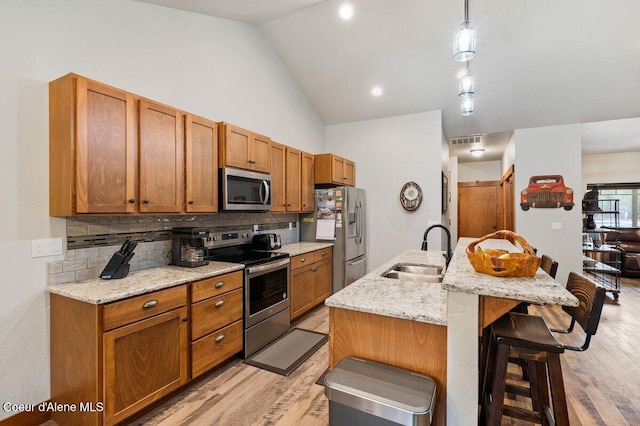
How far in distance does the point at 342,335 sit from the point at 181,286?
4.14ft

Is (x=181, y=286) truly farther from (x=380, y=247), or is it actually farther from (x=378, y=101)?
(x=378, y=101)

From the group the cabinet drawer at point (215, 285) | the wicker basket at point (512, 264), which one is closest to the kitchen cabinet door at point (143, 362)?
Answer: the cabinet drawer at point (215, 285)

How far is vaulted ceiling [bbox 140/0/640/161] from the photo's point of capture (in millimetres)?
3242

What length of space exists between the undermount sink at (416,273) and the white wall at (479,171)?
6289 mm

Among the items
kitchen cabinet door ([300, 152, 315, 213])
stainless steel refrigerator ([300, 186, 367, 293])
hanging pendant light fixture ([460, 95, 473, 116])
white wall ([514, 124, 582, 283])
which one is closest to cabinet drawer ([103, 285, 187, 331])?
kitchen cabinet door ([300, 152, 315, 213])

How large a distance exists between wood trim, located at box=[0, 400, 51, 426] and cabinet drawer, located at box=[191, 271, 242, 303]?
1.12 meters

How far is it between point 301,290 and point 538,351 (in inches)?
102

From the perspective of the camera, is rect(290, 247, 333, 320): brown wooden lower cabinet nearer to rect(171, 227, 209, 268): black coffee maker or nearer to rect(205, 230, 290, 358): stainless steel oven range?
rect(205, 230, 290, 358): stainless steel oven range

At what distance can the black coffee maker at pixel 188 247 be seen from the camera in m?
2.55

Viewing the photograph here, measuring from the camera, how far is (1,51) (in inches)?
71.6

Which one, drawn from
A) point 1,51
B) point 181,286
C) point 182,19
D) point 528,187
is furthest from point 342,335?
point 528,187

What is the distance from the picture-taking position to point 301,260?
3629 mm

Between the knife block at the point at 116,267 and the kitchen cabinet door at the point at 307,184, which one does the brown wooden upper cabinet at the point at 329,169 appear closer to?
the kitchen cabinet door at the point at 307,184

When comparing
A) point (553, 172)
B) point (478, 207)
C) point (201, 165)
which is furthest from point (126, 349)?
point (478, 207)
